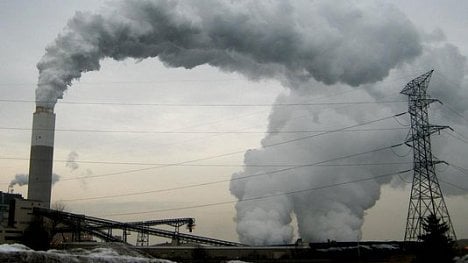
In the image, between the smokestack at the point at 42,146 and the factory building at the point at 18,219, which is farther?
the factory building at the point at 18,219

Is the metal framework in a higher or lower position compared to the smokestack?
lower

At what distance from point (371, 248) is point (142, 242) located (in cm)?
3120

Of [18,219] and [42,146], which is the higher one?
[42,146]

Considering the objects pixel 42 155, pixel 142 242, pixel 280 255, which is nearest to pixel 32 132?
pixel 42 155

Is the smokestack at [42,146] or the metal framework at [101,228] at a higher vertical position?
the smokestack at [42,146]

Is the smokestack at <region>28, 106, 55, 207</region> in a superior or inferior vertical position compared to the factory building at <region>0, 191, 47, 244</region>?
superior

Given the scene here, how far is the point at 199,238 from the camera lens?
73.3 metres

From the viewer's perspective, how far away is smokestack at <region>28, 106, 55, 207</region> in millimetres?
66688

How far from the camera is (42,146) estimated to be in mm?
67125

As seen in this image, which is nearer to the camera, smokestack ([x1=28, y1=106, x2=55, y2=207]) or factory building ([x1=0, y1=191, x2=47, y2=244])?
smokestack ([x1=28, y1=106, x2=55, y2=207])

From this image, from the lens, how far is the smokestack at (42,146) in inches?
2625

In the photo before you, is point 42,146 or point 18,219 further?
point 18,219

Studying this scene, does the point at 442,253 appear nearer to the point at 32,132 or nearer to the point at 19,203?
the point at 32,132

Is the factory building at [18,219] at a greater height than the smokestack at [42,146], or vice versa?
the smokestack at [42,146]
